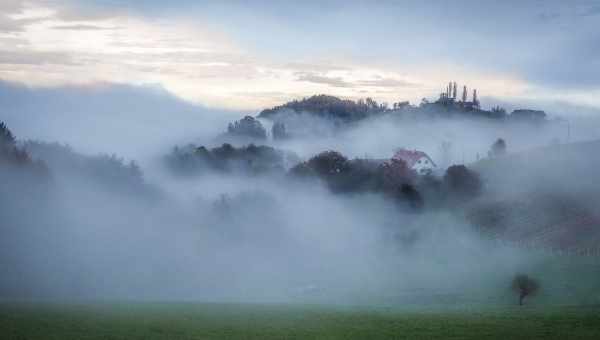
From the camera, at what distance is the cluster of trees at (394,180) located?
385ft

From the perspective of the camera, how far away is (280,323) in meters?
44.2

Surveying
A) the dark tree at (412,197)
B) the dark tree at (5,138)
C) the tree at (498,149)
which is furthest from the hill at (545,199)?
the dark tree at (5,138)

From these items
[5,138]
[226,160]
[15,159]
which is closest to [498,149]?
[226,160]

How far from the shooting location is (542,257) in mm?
76000

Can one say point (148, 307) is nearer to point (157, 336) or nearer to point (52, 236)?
point (157, 336)

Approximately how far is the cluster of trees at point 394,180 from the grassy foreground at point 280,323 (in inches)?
2564

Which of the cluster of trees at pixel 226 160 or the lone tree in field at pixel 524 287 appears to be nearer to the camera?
the lone tree in field at pixel 524 287

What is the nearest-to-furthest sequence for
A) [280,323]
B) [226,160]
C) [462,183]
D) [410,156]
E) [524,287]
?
[280,323]
[524,287]
[462,183]
[226,160]
[410,156]

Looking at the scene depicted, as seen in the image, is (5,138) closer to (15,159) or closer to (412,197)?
(15,159)

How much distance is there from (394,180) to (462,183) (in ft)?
62.3

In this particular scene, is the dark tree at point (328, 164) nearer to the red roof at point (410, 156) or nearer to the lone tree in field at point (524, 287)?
the red roof at point (410, 156)

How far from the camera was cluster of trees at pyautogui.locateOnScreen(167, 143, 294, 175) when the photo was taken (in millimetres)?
161750

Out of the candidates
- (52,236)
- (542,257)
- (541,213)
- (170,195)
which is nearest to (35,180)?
(52,236)

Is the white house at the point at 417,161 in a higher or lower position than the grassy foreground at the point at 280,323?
higher
